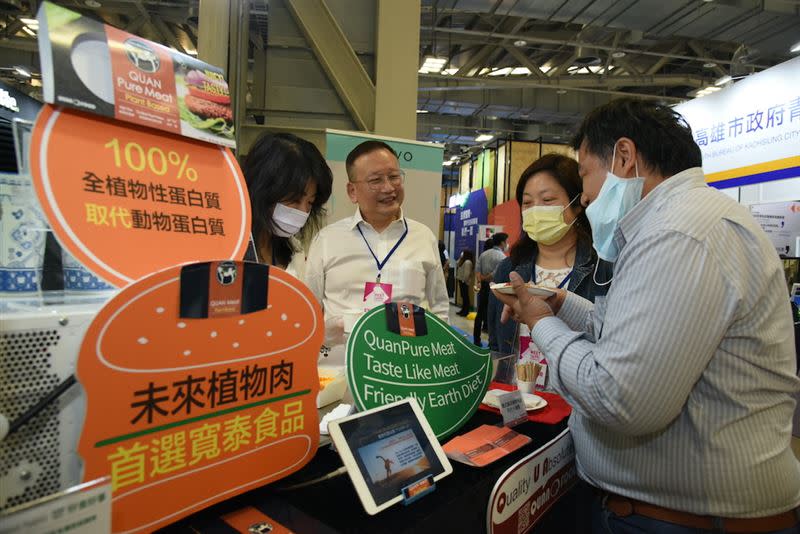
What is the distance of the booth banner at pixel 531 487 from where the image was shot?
1003mm

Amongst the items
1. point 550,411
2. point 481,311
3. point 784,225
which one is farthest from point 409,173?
point 481,311

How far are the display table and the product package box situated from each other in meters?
0.69

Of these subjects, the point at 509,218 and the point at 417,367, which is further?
the point at 509,218

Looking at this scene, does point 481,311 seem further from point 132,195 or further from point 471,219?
point 132,195

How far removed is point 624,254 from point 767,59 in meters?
10.7

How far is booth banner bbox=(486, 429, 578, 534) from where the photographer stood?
1003 millimetres

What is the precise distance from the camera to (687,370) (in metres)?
0.91

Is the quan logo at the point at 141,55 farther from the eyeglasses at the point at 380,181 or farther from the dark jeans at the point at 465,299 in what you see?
the dark jeans at the point at 465,299

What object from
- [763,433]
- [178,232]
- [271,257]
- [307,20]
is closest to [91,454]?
[178,232]

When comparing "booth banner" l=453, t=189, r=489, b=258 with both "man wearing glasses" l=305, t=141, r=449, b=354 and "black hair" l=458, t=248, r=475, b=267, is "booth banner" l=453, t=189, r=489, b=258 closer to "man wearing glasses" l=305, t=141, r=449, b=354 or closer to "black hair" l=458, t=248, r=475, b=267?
"black hair" l=458, t=248, r=475, b=267

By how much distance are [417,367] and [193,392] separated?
58 centimetres

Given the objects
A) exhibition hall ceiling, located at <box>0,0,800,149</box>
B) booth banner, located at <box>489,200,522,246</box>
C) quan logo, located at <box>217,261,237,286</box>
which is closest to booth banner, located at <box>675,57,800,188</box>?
exhibition hall ceiling, located at <box>0,0,800,149</box>

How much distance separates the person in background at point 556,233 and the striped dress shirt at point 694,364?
118 cm

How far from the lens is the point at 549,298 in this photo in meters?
1.58
